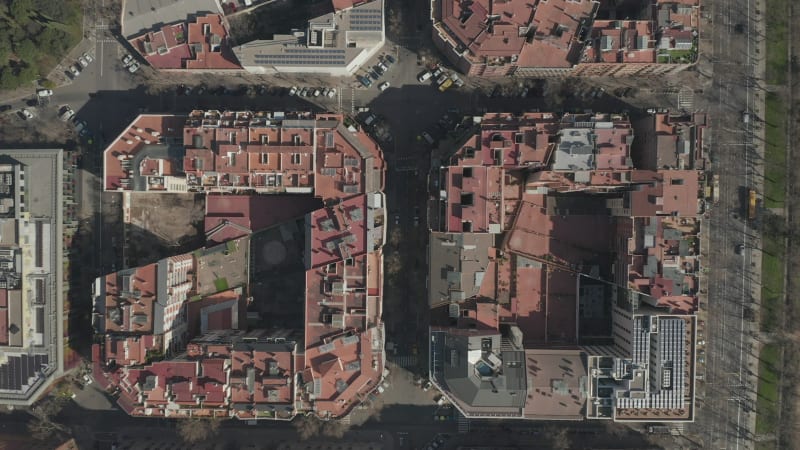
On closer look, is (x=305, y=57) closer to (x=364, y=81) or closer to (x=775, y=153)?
(x=364, y=81)

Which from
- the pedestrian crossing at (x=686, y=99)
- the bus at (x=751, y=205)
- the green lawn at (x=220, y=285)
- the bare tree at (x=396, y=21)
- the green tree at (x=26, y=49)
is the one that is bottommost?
the green lawn at (x=220, y=285)

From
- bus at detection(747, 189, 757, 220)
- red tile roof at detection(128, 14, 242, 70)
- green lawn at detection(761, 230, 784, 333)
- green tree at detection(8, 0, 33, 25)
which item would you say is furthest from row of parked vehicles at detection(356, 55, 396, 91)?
green lawn at detection(761, 230, 784, 333)

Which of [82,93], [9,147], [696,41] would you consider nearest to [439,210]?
[696,41]

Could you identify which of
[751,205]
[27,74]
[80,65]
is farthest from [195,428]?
[751,205]

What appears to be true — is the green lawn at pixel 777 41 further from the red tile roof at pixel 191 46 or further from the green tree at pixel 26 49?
the green tree at pixel 26 49

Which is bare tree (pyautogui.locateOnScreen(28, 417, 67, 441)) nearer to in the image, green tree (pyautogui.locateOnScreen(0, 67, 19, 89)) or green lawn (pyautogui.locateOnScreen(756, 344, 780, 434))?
green tree (pyautogui.locateOnScreen(0, 67, 19, 89))

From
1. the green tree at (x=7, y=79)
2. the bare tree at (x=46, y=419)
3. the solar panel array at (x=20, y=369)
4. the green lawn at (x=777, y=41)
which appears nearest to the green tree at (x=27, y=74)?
the green tree at (x=7, y=79)
